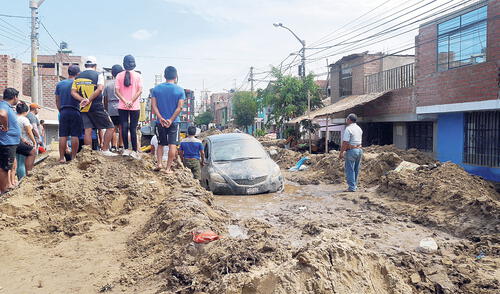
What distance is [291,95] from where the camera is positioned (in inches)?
977

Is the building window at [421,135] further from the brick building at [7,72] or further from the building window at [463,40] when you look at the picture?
the brick building at [7,72]

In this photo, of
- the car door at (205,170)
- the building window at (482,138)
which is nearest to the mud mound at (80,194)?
the car door at (205,170)

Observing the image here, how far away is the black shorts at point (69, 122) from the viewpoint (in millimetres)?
6695

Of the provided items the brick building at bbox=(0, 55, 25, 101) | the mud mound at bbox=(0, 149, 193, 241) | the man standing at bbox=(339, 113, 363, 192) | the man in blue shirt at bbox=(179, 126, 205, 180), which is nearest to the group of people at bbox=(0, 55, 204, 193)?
the mud mound at bbox=(0, 149, 193, 241)

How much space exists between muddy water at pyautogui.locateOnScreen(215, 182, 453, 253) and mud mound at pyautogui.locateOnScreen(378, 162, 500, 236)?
47 centimetres

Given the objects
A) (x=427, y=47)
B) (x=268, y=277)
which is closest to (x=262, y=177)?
(x=268, y=277)

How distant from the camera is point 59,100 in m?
6.78

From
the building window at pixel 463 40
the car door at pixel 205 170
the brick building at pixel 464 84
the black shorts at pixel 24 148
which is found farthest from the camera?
the building window at pixel 463 40

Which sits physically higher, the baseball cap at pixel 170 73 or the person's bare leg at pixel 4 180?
the baseball cap at pixel 170 73

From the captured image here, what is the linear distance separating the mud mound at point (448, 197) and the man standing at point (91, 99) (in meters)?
6.00

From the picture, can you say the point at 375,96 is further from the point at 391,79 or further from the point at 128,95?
the point at 128,95

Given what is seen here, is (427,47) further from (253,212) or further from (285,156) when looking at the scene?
(253,212)

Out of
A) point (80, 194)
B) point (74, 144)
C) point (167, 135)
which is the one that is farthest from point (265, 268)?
point (74, 144)

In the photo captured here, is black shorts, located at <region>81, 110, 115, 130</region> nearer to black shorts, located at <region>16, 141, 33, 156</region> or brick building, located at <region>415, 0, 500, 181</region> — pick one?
black shorts, located at <region>16, 141, 33, 156</region>
